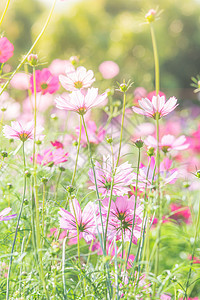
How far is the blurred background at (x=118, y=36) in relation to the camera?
19.3 feet

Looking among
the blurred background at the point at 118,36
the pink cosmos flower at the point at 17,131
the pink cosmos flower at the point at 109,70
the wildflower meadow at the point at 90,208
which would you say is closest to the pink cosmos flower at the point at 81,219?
the wildflower meadow at the point at 90,208

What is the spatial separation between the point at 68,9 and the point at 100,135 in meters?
6.24

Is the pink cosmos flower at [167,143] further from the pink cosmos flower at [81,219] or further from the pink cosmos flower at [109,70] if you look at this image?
the pink cosmos flower at [109,70]

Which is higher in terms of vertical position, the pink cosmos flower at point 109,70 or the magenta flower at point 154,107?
the pink cosmos flower at point 109,70

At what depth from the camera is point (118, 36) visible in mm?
6477

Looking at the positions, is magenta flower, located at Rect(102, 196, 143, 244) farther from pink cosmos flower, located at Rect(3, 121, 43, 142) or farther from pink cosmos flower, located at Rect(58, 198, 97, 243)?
pink cosmos flower, located at Rect(3, 121, 43, 142)

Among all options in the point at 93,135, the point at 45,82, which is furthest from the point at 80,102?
the point at 93,135

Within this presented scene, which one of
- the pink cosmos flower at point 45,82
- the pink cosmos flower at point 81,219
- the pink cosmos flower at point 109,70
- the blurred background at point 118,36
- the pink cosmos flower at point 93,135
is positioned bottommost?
the pink cosmos flower at point 81,219

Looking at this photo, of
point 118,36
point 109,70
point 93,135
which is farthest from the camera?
point 118,36

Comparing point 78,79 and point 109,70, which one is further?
point 109,70

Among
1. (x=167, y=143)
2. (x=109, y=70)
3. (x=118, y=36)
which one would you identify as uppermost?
(x=118, y=36)

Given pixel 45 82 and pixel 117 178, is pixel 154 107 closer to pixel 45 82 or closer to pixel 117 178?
pixel 117 178

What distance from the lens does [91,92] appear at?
513 millimetres

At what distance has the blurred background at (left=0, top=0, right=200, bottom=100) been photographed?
5895 millimetres
